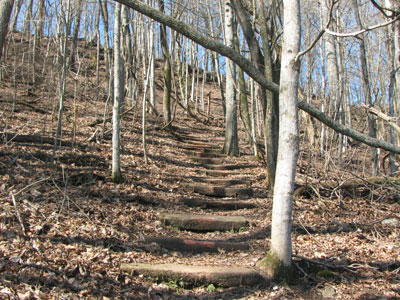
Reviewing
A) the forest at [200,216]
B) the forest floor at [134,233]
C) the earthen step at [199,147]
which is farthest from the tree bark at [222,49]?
the earthen step at [199,147]

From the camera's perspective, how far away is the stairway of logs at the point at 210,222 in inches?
142

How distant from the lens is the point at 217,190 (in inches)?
273

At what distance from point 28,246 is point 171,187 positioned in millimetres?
3484

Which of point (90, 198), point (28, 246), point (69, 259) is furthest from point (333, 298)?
point (90, 198)

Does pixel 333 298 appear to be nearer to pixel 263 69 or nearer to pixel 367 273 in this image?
pixel 367 273

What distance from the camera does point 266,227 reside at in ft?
17.3

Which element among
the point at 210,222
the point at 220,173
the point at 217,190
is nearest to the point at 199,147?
the point at 220,173

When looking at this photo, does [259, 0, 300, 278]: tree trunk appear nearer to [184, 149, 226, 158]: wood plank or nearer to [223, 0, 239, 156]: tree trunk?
[223, 0, 239, 156]: tree trunk

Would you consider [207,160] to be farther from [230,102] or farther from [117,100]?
[117,100]

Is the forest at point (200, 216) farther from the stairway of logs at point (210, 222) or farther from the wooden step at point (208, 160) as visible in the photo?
the wooden step at point (208, 160)

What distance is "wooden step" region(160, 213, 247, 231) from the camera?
515 centimetres

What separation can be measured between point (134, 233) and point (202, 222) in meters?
1.17

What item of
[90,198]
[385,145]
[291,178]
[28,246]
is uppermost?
[385,145]

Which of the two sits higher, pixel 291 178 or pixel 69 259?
pixel 291 178
